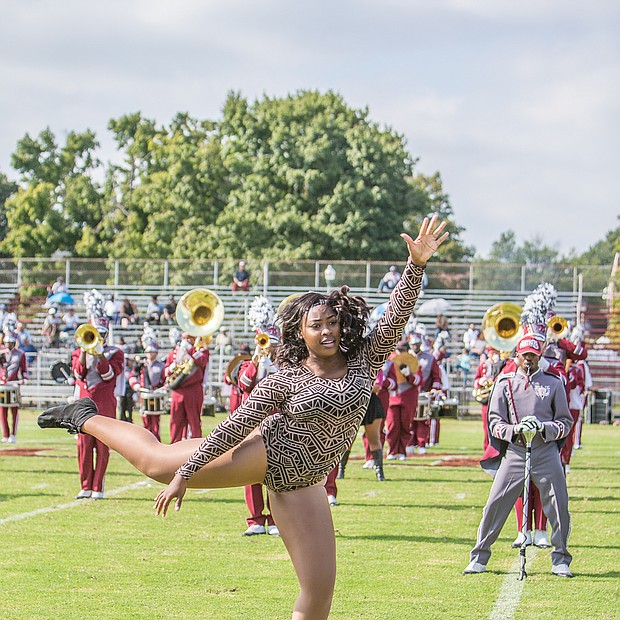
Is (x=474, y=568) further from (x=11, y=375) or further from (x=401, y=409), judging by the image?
(x=11, y=375)

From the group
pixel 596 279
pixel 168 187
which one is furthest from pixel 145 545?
pixel 168 187

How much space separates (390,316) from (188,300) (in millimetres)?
13149

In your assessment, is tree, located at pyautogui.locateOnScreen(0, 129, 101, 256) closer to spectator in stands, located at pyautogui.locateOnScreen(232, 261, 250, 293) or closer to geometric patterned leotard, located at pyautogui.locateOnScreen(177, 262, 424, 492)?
spectator in stands, located at pyautogui.locateOnScreen(232, 261, 250, 293)

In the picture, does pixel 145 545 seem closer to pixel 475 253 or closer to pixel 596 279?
pixel 596 279

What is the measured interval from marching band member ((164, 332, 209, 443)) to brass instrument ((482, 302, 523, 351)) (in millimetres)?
4216

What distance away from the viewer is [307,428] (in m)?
5.09

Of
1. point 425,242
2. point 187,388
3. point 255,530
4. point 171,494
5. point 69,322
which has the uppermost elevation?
point 425,242

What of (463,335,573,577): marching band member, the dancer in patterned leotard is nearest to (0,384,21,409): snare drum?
(463,335,573,577): marching band member

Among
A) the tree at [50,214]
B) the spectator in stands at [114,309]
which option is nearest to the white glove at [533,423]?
the spectator in stands at [114,309]

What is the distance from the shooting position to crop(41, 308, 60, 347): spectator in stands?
31.1 m

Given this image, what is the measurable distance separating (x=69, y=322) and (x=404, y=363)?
15331 millimetres

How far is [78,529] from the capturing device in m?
10.0

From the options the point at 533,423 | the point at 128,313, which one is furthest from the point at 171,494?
the point at 128,313

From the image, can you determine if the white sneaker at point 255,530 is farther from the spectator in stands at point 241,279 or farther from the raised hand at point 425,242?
the spectator in stands at point 241,279
